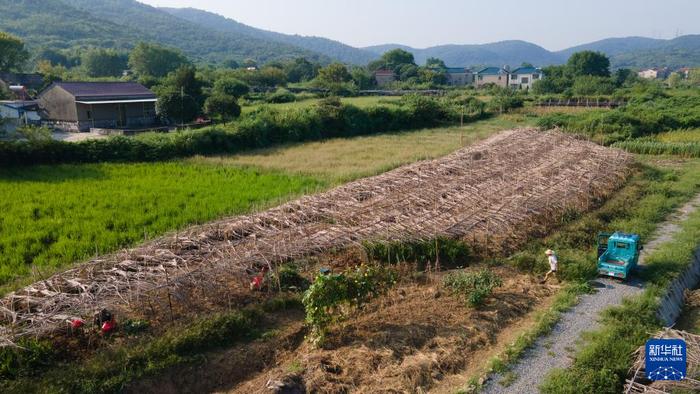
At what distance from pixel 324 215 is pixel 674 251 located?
24.5 ft

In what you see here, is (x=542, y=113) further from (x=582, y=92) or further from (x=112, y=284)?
(x=112, y=284)

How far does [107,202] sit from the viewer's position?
44.7ft

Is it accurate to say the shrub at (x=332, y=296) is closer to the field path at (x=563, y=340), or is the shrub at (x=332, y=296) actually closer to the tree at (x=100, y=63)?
the field path at (x=563, y=340)

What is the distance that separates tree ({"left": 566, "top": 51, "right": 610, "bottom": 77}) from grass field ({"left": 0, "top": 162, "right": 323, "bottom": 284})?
215 feet

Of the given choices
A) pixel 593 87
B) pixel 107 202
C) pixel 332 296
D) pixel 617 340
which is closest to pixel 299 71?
pixel 593 87

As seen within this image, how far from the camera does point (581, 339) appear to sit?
24.3 feet

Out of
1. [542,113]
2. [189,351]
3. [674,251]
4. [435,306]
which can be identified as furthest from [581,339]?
[542,113]

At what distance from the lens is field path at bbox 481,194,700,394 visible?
250 inches

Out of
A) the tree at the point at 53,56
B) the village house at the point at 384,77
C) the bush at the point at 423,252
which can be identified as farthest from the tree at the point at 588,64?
the tree at the point at 53,56

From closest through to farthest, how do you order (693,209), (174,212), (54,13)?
1. (174,212)
2. (693,209)
3. (54,13)

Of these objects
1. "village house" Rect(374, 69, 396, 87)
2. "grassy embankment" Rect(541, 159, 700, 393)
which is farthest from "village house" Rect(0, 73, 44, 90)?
"grassy embankment" Rect(541, 159, 700, 393)

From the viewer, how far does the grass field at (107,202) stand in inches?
410

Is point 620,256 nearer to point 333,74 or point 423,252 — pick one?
point 423,252

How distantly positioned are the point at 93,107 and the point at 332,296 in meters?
27.5
